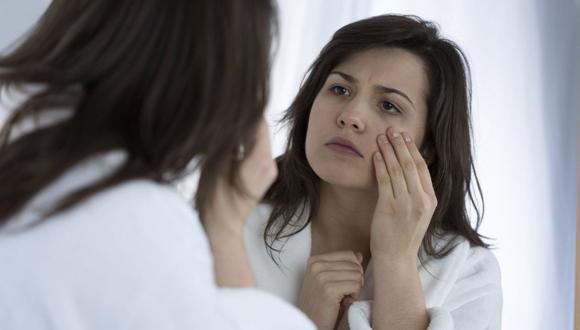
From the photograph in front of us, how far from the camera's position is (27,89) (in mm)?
750

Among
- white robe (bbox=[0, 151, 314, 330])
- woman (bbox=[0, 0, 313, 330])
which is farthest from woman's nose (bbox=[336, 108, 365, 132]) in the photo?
white robe (bbox=[0, 151, 314, 330])

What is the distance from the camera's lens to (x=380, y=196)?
135cm

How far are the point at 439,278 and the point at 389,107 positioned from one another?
32cm

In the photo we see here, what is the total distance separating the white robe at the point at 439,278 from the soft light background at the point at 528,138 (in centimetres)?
48

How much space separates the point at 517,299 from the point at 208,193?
133 cm

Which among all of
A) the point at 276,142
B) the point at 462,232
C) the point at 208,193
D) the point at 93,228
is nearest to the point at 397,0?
the point at 276,142

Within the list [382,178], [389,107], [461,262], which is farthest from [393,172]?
[461,262]

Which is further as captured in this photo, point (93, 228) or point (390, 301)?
point (390, 301)

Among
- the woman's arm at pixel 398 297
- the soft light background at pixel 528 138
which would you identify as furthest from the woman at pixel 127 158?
Result: the soft light background at pixel 528 138

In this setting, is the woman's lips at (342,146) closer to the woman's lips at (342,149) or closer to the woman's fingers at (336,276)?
the woman's lips at (342,149)

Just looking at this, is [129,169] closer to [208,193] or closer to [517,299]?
[208,193]

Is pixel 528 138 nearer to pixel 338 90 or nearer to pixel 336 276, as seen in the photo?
pixel 338 90

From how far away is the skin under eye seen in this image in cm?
139

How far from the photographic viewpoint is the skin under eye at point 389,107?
139cm
